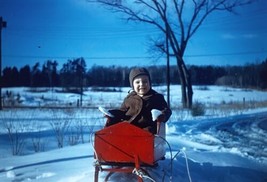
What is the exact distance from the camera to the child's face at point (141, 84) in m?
2.78

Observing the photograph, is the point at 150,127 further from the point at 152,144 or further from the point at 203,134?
the point at 203,134

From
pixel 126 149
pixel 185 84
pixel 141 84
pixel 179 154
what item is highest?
pixel 141 84

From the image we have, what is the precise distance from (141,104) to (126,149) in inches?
20.5

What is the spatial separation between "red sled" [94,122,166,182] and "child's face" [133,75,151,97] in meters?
0.51

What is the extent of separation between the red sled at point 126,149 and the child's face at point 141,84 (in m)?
0.51

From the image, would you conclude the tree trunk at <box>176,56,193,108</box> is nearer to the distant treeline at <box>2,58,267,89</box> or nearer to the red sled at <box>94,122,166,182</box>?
the distant treeline at <box>2,58,267,89</box>

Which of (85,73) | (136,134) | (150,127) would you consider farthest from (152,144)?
(85,73)

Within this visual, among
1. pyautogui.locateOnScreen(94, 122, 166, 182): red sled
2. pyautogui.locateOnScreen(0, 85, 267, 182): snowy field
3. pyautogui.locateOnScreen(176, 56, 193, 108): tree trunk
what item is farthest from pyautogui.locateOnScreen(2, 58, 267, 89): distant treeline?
pyautogui.locateOnScreen(176, 56, 193, 108): tree trunk

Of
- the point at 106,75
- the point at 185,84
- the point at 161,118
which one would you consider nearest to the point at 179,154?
the point at 161,118

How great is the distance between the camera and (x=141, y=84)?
2.78 metres

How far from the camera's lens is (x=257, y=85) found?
6.05 meters

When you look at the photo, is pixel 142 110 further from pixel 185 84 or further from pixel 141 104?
pixel 185 84

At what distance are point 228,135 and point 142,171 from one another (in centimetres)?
380

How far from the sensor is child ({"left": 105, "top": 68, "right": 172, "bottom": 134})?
2748 mm
